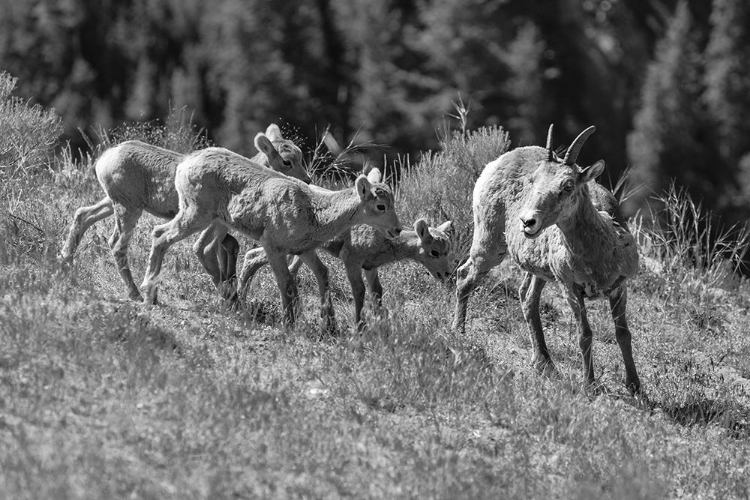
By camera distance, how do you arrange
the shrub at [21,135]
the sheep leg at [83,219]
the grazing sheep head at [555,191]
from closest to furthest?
1. the grazing sheep head at [555,191]
2. the sheep leg at [83,219]
3. the shrub at [21,135]

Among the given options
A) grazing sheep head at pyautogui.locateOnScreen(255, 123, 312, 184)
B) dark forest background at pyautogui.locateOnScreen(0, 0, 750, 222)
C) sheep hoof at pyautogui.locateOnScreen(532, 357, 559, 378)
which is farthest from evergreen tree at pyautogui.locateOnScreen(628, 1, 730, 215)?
sheep hoof at pyautogui.locateOnScreen(532, 357, 559, 378)

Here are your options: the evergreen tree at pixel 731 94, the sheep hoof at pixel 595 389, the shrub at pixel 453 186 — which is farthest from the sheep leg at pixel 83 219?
the evergreen tree at pixel 731 94

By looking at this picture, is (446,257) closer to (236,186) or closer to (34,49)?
(236,186)

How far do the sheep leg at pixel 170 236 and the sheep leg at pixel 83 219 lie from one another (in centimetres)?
87

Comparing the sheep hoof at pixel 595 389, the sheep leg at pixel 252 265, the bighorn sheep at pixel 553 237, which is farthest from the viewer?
the sheep leg at pixel 252 265

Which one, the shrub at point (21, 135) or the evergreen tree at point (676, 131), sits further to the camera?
the evergreen tree at point (676, 131)

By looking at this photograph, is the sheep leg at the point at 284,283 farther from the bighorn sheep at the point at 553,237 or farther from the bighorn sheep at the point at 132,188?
the bighorn sheep at the point at 553,237

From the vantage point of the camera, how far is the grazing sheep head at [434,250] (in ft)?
33.0

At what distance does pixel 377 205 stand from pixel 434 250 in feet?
3.40

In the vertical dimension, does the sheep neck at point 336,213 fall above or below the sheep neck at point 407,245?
above

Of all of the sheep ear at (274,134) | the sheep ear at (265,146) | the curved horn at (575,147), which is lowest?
the sheep ear at (274,134)

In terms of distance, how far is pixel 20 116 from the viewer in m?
11.6

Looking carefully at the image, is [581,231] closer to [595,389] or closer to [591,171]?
[591,171]

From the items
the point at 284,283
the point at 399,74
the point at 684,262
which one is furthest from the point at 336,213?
the point at 399,74
